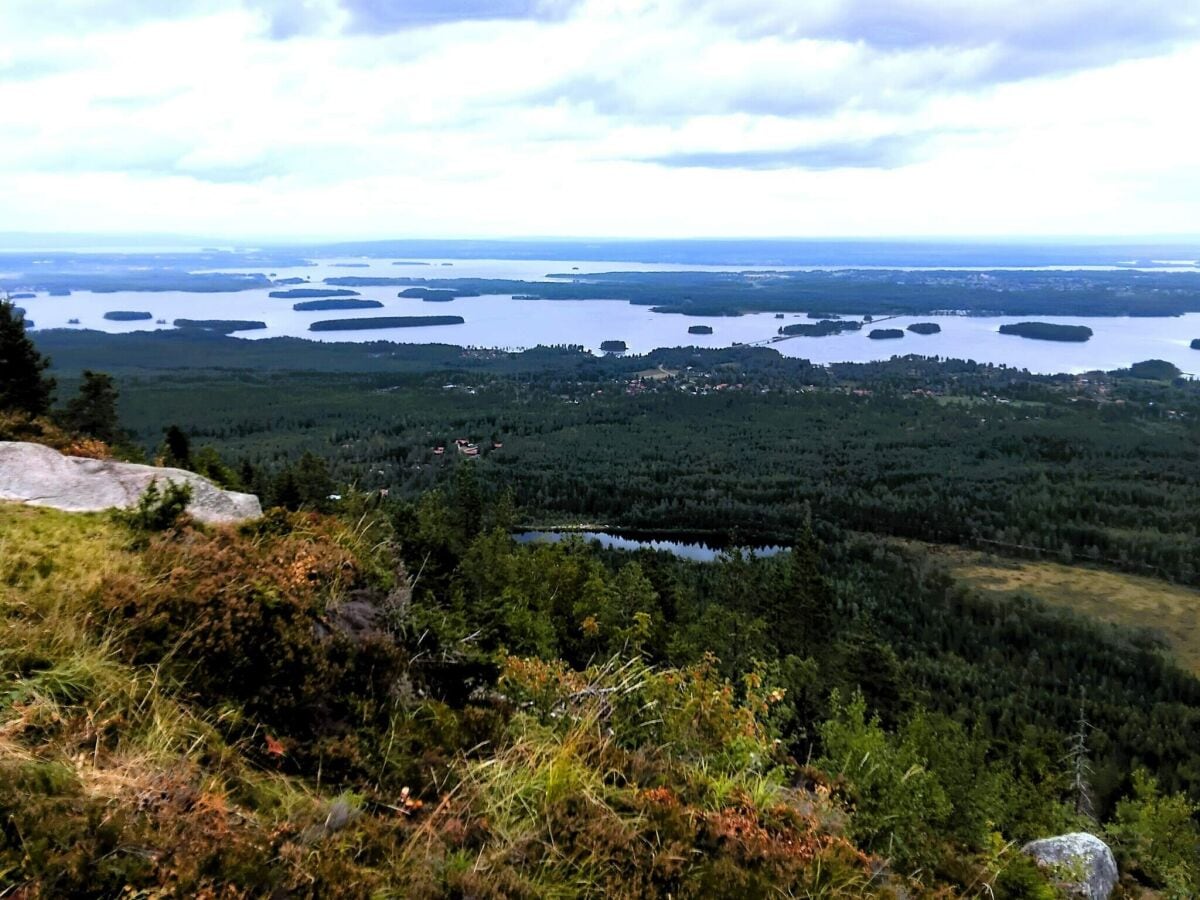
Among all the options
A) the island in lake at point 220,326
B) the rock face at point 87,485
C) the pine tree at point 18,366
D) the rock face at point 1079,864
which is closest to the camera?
the rock face at point 1079,864

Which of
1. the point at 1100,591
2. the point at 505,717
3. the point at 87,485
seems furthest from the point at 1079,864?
the point at 1100,591

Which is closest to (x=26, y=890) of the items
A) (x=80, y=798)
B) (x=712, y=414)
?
(x=80, y=798)

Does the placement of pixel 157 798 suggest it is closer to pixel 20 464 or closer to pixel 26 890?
pixel 26 890

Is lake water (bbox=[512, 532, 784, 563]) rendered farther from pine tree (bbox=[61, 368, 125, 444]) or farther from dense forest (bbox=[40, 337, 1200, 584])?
pine tree (bbox=[61, 368, 125, 444])

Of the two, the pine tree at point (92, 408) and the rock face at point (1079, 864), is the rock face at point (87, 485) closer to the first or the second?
the rock face at point (1079, 864)

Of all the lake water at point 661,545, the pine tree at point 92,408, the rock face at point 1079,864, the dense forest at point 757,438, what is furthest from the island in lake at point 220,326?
the rock face at point 1079,864

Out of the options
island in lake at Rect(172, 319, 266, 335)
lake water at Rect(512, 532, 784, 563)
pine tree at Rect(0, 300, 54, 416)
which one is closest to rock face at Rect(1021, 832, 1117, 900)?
pine tree at Rect(0, 300, 54, 416)
